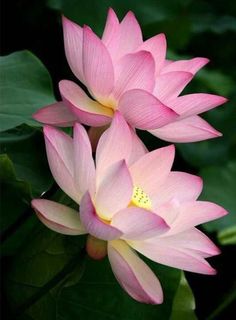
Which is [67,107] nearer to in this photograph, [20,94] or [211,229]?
[20,94]

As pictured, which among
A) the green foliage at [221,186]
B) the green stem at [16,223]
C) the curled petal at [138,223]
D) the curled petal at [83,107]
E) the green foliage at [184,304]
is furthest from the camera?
the green foliage at [221,186]

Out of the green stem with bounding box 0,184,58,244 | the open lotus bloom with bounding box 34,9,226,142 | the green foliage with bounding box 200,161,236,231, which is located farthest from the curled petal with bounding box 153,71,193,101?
the green foliage with bounding box 200,161,236,231

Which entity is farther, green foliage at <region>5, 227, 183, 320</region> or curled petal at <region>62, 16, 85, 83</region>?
green foliage at <region>5, 227, 183, 320</region>

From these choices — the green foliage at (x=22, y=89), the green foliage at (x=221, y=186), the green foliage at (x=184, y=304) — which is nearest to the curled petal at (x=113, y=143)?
the green foliage at (x=22, y=89)

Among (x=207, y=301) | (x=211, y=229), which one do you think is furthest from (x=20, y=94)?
(x=207, y=301)

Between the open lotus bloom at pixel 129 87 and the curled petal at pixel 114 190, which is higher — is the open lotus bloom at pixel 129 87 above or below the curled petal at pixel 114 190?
above

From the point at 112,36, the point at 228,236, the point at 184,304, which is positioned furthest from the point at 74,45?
the point at 228,236

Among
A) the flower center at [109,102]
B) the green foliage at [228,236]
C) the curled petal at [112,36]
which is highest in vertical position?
the curled petal at [112,36]

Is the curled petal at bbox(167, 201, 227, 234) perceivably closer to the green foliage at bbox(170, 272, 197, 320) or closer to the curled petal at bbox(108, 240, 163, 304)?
the curled petal at bbox(108, 240, 163, 304)

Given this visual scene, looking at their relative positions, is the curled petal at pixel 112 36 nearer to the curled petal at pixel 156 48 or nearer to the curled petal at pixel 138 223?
the curled petal at pixel 156 48
